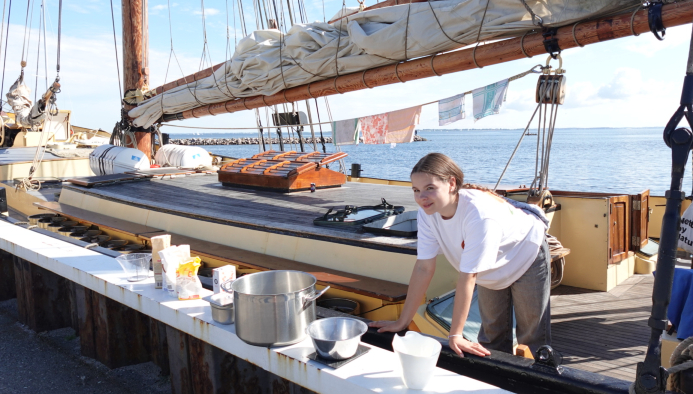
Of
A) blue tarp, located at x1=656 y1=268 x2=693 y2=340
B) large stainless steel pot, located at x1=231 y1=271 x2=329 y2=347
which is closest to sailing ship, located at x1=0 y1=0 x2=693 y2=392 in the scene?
large stainless steel pot, located at x1=231 y1=271 x2=329 y2=347

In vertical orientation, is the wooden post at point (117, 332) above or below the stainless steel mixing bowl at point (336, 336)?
below

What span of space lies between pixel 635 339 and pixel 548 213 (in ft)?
5.28

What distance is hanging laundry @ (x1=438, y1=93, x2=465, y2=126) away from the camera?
5656mm

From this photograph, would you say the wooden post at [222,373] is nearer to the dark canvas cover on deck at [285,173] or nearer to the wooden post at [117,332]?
the wooden post at [117,332]

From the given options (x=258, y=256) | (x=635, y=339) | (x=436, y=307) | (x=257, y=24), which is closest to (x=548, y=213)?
(x=635, y=339)

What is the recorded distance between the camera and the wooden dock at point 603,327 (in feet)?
12.7

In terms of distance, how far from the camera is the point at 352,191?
7.05 metres

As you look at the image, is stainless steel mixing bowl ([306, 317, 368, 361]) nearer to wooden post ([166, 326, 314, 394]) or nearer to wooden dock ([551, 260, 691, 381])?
wooden post ([166, 326, 314, 394])

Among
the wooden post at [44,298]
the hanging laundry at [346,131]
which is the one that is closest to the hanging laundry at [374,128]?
the hanging laundry at [346,131]

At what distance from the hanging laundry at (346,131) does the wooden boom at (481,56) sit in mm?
1417

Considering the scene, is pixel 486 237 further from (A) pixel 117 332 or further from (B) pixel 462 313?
(A) pixel 117 332

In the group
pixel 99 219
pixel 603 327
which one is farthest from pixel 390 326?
pixel 99 219

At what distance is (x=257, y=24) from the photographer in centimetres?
1162

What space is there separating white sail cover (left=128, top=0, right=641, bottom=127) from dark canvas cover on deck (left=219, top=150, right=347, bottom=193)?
1078 mm
